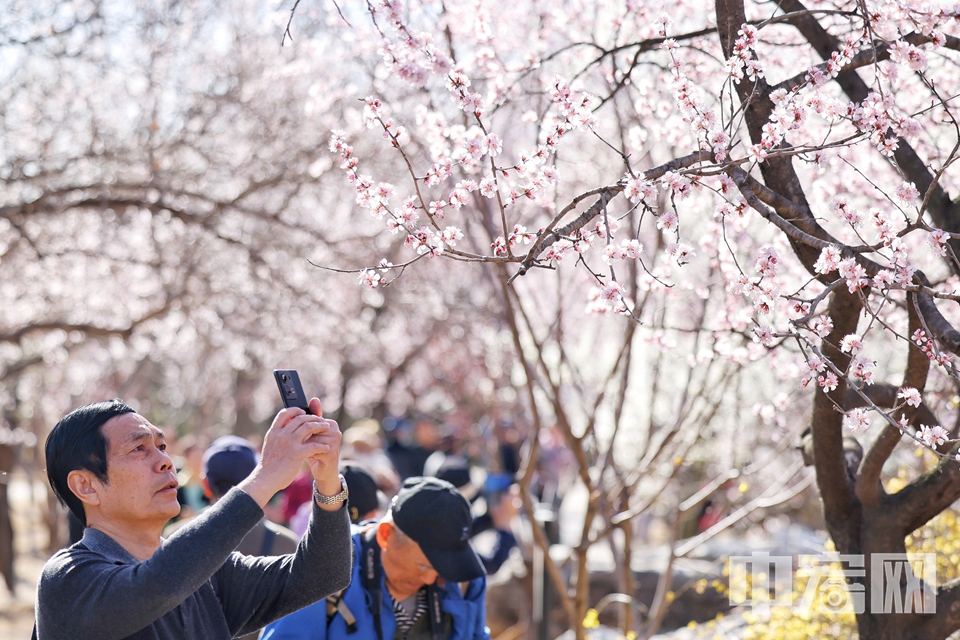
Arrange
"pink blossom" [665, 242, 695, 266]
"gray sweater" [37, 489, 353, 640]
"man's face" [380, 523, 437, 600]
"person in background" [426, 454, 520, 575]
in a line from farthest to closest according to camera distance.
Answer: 1. "person in background" [426, 454, 520, 575]
2. "man's face" [380, 523, 437, 600]
3. "pink blossom" [665, 242, 695, 266]
4. "gray sweater" [37, 489, 353, 640]

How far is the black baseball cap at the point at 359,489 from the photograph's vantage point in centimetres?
371

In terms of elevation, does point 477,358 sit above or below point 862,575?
above

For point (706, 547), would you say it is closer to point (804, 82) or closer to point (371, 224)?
point (371, 224)

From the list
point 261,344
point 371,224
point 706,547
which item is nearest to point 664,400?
point 706,547

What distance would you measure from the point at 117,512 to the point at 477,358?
7.70m

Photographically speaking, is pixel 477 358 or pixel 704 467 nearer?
pixel 477 358

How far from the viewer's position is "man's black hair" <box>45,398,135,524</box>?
192 cm

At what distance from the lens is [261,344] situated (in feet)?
29.1

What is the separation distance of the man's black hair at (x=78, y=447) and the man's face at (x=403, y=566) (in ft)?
4.03

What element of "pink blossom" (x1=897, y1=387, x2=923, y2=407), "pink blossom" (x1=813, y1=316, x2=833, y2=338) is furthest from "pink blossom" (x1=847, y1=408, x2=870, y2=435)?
"pink blossom" (x1=813, y1=316, x2=833, y2=338)

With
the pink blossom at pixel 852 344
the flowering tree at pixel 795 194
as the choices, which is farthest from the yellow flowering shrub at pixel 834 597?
the pink blossom at pixel 852 344

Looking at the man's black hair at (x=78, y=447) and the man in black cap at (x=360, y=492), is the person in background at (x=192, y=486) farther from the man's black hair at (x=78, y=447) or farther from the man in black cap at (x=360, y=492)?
the man's black hair at (x=78, y=447)

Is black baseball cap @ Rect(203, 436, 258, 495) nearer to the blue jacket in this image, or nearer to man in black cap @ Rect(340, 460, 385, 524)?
man in black cap @ Rect(340, 460, 385, 524)

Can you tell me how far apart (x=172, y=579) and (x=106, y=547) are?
31 cm
